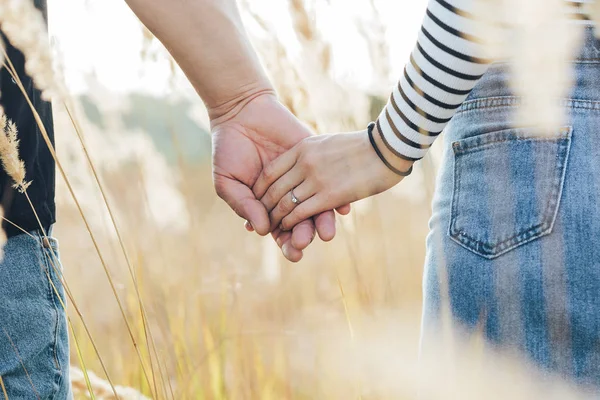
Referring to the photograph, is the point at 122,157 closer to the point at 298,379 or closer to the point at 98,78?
the point at 98,78

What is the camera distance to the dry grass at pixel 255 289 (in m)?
1.23

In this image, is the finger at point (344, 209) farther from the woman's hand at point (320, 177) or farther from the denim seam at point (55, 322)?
the denim seam at point (55, 322)

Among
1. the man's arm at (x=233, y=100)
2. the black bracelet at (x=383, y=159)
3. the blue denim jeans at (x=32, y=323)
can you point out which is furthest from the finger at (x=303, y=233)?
the blue denim jeans at (x=32, y=323)

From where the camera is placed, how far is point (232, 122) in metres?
1.34

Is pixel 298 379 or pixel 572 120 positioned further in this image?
pixel 298 379

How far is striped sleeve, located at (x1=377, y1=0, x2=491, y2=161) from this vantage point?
716 millimetres

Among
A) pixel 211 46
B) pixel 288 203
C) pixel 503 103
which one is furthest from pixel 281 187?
pixel 503 103

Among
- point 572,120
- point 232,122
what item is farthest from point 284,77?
point 572,120

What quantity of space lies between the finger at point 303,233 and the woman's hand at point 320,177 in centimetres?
2

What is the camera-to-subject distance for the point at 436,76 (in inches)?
30.2

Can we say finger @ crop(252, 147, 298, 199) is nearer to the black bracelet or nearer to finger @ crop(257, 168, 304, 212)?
finger @ crop(257, 168, 304, 212)

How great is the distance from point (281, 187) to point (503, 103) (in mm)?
602

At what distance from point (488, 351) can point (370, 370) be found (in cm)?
52

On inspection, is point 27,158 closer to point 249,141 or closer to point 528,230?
point 249,141
